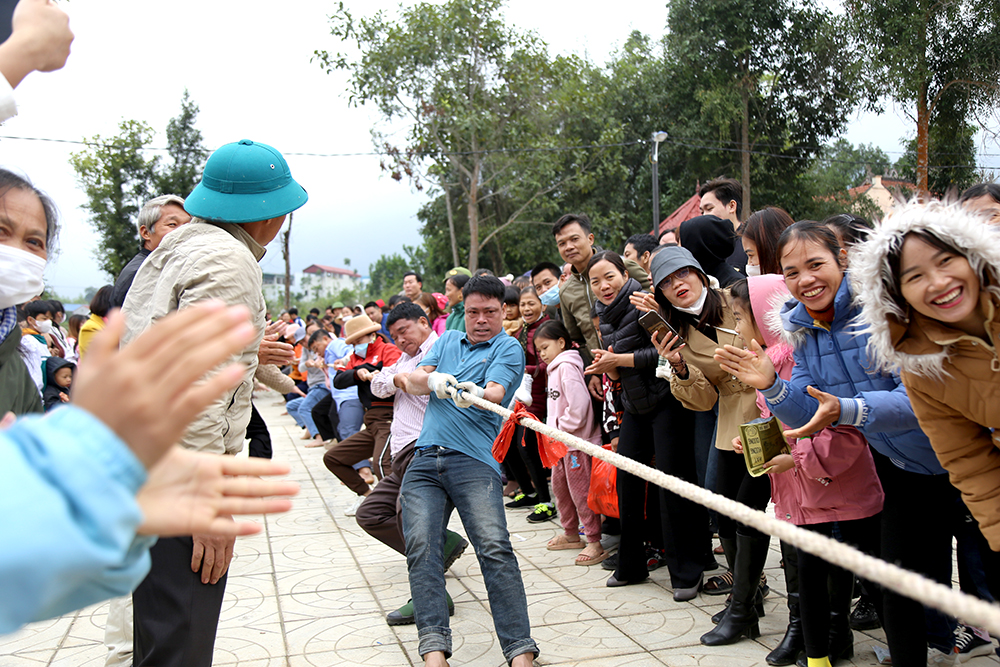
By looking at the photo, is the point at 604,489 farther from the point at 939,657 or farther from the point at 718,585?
the point at 939,657

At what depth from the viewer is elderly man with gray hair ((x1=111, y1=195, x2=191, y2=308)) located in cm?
381

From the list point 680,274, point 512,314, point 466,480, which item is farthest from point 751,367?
point 512,314

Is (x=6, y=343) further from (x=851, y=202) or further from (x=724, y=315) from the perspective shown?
(x=851, y=202)

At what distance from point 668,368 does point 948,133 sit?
1549cm

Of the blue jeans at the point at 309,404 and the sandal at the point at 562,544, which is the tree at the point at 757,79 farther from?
the sandal at the point at 562,544

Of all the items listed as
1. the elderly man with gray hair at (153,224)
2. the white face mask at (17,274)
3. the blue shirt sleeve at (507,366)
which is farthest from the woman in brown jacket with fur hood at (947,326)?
the elderly man with gray hair at (153,224)

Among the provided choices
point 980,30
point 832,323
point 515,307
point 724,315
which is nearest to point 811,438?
point 832,323

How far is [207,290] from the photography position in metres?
2.28

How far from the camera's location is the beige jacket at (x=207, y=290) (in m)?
2.26

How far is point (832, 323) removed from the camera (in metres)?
3.02

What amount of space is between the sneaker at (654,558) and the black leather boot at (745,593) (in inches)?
46.3

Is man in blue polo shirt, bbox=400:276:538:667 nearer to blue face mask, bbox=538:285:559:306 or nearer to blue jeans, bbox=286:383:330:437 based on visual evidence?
blue face mask, bbox=538:285:559:306

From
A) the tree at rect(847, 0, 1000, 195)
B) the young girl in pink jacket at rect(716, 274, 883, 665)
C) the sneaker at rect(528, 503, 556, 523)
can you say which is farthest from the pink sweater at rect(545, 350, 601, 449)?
the tree at rect(847, 0, 1000, 195)

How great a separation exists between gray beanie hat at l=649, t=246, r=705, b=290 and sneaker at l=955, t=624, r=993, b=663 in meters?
2.14
